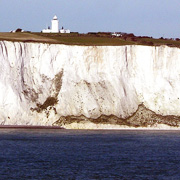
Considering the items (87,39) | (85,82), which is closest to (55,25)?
(87,39)

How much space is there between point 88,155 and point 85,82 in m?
26.7

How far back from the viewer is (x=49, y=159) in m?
45.6

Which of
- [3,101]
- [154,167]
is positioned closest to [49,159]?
[154,167]

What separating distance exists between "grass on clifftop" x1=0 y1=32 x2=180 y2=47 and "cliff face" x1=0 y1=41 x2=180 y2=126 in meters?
2.19

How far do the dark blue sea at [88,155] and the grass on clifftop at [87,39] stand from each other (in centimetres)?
1296

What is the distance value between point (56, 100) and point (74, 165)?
3004cm

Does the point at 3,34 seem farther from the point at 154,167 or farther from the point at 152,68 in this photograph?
the point at 154,167

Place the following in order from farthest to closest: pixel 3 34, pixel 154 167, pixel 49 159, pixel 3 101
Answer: pixel 3 34 < pixel 3 101 < pixel 49 159 < pixel 154 167

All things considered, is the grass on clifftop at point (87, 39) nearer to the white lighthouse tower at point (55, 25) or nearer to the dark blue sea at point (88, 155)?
the white lighthouse tower at point (55, 25)

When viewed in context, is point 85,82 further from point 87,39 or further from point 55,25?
point 55,25

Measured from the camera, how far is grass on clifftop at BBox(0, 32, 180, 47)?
3107 inches

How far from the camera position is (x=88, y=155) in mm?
48438

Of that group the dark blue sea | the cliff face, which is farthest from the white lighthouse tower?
the dark blue sea

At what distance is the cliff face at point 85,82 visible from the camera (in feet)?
235
